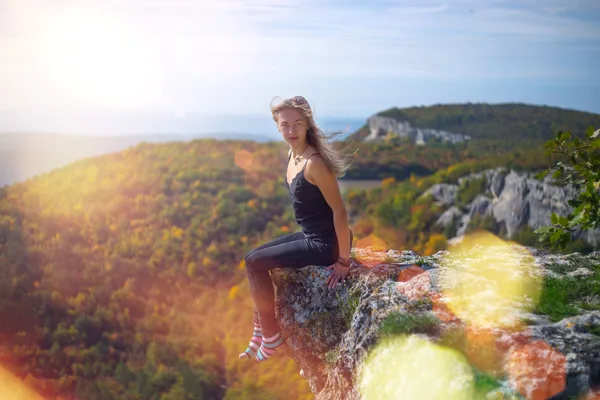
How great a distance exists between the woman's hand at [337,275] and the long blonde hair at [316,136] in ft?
2.88

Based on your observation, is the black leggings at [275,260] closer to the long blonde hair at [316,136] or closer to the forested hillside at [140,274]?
the long blonde hair at [316,136]

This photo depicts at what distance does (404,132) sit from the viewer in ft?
183

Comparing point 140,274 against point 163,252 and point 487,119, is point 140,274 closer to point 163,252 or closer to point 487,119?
point 163,252

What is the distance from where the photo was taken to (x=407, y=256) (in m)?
6.03

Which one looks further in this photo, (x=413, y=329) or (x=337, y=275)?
(x=337, y=275)

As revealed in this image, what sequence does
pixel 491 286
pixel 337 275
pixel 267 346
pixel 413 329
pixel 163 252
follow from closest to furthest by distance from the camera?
pixel 413 329 < pixel 491 286 < pixel 337 275 < pixel 267 346 < pixel 163 252

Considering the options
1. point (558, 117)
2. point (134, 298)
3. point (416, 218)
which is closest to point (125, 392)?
point (134, 298)

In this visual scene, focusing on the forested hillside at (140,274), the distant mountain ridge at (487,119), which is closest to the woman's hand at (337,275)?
the forested hillside at (140,274)

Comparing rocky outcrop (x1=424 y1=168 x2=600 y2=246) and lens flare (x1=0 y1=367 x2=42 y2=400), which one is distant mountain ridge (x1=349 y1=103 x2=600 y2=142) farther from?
lens flare (x1=0 y1=367 x2=42 y2=400)

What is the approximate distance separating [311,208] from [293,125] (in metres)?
0.83

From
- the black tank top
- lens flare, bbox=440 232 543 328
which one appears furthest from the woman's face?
lens flare, bbox=440 232 543 328

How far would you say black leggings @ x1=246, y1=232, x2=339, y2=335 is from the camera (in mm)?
5578

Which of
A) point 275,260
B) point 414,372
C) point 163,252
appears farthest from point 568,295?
point 163,252

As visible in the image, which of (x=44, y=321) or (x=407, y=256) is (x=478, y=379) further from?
(x=44, y=321)
